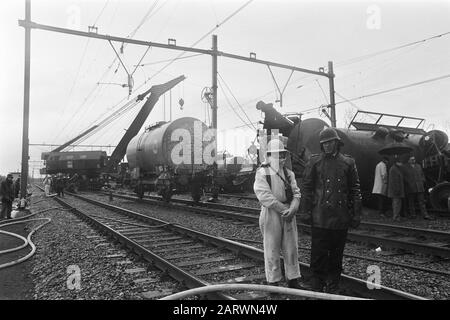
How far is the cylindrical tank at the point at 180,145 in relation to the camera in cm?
1567

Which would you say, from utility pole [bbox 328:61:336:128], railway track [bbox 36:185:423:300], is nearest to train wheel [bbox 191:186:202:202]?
railway track [bbox 36:185:423:300]

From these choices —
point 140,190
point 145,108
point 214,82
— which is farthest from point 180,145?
point 145,108

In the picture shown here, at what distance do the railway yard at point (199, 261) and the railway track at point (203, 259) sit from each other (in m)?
0.01

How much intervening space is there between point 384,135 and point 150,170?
1057 centimetres

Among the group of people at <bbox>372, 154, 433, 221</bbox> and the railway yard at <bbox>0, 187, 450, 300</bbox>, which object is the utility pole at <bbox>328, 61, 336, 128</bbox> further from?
the railway yard at <bbox>0, 187, 450, 300</bbox>

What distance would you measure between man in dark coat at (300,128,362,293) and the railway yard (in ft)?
1.46

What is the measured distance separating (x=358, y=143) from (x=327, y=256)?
712 centimetres

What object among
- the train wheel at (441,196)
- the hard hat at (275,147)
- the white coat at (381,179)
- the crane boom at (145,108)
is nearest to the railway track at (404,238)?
the white coat at (381,179)

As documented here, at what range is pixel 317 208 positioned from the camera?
4.16 meters

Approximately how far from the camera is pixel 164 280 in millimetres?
5266

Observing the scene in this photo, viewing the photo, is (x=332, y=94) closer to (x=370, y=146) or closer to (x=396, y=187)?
(x=370, y=146)

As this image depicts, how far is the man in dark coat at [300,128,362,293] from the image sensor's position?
404 cm
